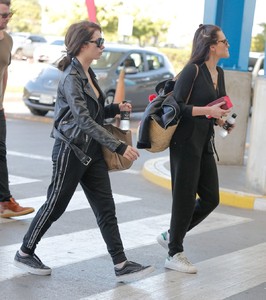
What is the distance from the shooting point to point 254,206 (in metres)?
9.64

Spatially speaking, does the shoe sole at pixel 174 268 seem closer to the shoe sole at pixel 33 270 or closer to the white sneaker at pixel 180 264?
the white sneaker at pixel 180 264

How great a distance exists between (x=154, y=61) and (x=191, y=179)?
50.0 ft

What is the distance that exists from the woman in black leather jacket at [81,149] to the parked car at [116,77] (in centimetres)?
1248

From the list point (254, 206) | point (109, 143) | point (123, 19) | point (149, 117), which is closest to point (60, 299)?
point (109, 143)

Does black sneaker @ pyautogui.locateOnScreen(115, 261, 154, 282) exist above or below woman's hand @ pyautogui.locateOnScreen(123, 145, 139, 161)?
below

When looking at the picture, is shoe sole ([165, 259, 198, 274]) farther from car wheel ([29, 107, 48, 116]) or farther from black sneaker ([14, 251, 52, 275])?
car wheel ([29, 107, 48, 116])

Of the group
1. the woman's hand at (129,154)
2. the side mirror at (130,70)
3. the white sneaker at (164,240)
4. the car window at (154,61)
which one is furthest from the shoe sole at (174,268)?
the car window at (154,61)

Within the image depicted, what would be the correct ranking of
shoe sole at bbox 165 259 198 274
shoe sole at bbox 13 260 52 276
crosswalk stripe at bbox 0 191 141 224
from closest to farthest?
shoe sole at bbox 13 260 52 276 < shoe sole at bbox 165 259 198 274 < crosswalk stripe at bbox 0 191 141 224

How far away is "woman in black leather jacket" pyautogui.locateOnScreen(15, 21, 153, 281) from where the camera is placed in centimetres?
577

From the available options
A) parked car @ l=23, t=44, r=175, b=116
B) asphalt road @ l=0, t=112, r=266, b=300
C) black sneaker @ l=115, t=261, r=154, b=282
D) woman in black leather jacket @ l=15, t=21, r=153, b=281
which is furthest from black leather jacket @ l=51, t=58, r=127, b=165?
parked car @ l=23, t=44, r=175, b=116

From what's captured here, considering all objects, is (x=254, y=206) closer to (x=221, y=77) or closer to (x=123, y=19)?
(x=221, y=77)

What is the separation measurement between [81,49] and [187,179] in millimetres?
1321

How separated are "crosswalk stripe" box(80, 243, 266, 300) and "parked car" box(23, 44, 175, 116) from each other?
1206 centimetres

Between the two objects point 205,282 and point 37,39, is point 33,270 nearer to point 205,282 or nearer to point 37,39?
point 205,282
